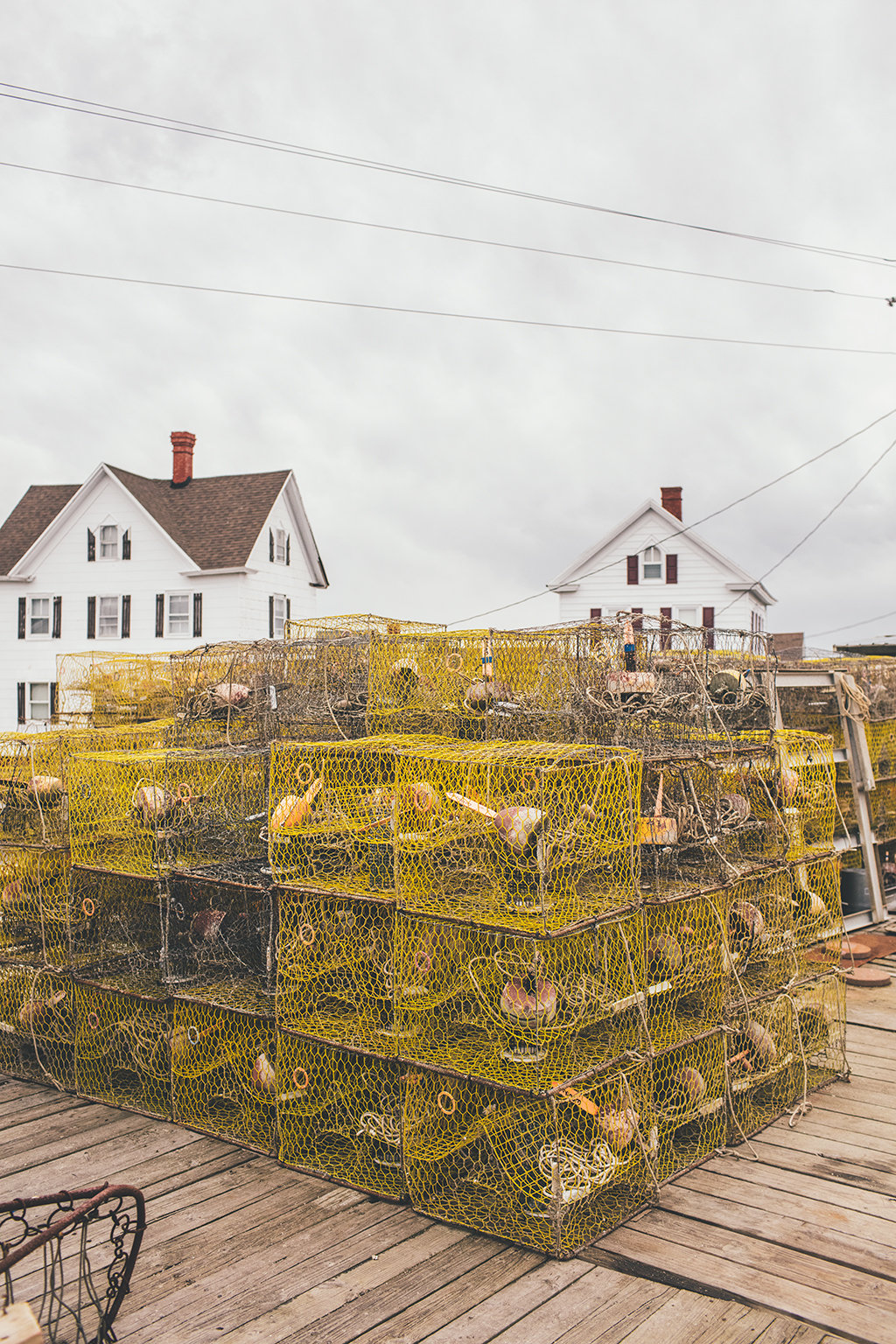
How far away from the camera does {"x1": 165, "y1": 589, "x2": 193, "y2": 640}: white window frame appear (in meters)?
21.2

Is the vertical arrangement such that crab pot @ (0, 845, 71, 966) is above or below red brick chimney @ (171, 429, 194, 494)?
below

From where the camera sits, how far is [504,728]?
5.45m

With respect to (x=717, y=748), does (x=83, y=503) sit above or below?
above

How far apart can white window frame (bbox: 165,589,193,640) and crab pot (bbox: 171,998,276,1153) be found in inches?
659

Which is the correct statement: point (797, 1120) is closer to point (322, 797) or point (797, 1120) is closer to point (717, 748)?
point (717, 748)

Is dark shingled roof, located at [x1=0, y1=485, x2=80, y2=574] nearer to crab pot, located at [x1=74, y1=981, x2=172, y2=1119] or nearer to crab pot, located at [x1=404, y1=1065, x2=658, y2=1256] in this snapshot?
crab pot, located at [x1=74, y1=981, x2=172, y2=1119]

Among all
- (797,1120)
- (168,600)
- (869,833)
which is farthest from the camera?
(168,600)

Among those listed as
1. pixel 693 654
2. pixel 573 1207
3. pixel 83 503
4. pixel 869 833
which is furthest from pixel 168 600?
pixel 573 1207

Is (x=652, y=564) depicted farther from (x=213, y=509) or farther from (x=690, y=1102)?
(x=690, y=1102)

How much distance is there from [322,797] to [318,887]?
0.43 metres

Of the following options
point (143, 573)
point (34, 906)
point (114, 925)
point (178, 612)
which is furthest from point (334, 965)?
point (143, 573)

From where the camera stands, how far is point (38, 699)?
73.1 ft

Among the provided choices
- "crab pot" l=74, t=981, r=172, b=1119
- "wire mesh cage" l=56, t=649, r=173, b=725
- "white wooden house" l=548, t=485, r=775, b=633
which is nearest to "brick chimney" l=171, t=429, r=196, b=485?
"white wooden house" l=548, t=485, r=775, b=633

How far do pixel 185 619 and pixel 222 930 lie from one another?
16.4 meters
